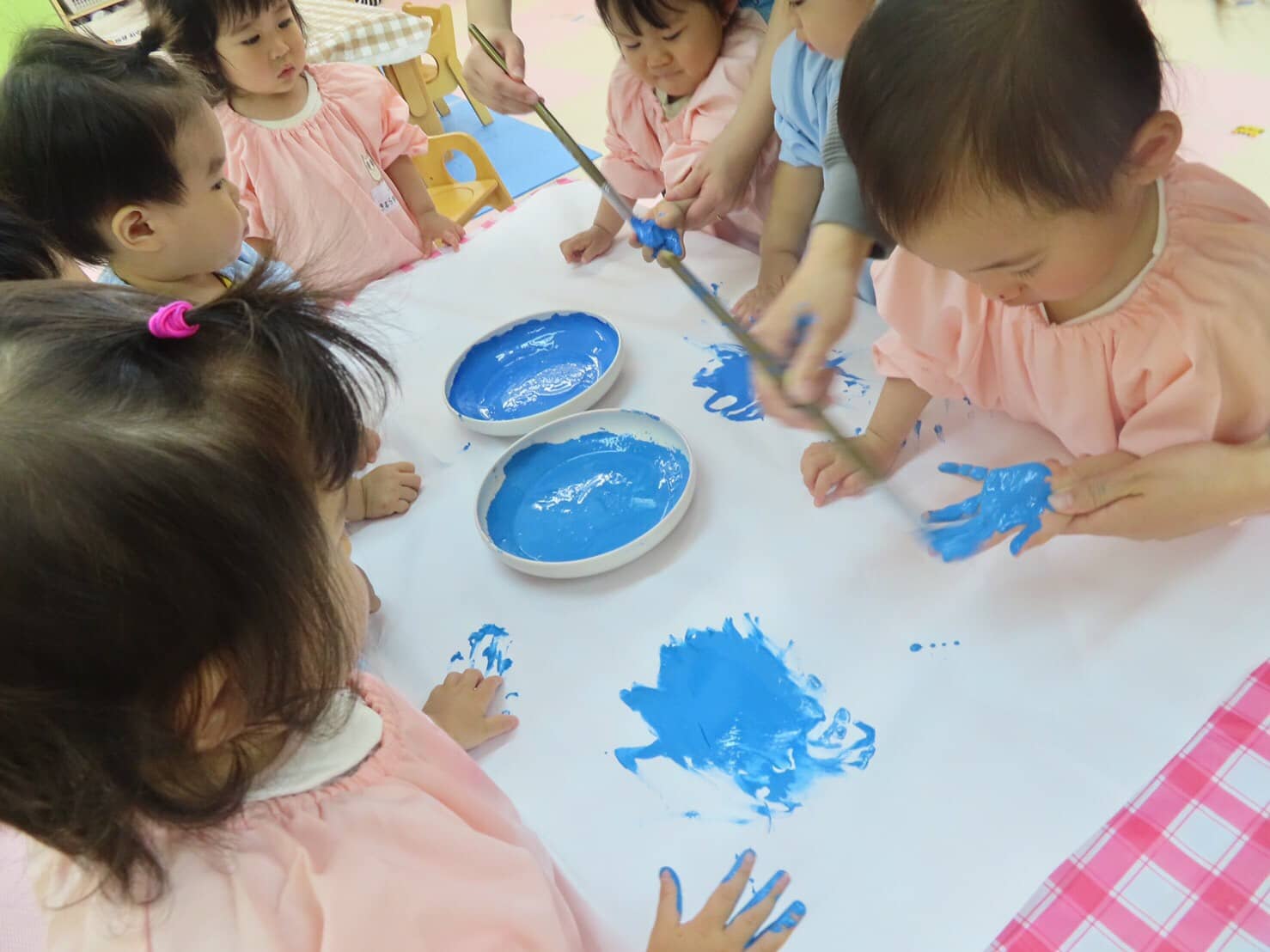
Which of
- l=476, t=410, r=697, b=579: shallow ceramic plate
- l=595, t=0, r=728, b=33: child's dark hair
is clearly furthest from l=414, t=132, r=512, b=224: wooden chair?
l=476, t=410, r=697, b=579: shallow ceramic plate

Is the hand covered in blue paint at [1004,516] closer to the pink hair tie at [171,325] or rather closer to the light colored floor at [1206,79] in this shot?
the pink hair tie at [171,325]

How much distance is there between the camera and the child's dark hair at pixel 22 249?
893mm

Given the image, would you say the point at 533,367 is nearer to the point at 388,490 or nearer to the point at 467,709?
the point at 388,490

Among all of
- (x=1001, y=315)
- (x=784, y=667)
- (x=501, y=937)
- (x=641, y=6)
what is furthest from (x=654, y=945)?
(x=641, y=6)

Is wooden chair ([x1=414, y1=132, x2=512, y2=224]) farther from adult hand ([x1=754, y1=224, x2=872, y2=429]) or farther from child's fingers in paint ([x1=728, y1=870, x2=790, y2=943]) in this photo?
child's fingers in paint ([x1=728, y1=870, x2=790, y2=943])

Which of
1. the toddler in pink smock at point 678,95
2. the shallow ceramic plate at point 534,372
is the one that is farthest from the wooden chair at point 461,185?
the shallow ceramic plate at point 534,372

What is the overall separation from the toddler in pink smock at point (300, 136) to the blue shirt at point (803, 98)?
0.56 meters

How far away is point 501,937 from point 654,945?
0.10 metres

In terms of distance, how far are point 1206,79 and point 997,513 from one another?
2281mm

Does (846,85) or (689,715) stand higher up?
(846,85)

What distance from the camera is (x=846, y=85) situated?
22.5 inches

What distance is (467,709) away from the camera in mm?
696

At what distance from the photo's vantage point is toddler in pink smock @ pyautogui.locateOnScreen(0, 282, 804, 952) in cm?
39

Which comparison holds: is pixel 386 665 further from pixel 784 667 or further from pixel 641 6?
pixel 641 6
